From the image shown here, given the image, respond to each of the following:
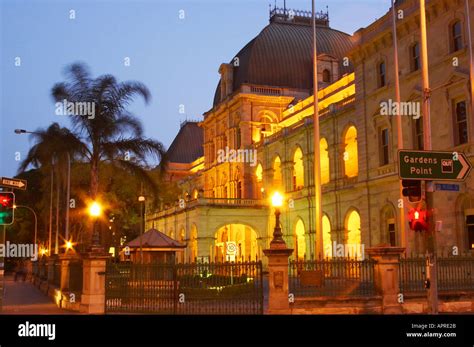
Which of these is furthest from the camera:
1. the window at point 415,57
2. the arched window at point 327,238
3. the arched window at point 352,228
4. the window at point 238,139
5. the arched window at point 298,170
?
the window at point 238,139

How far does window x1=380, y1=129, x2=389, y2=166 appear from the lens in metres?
35.1

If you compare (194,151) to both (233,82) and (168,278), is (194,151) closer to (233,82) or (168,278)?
(233,82)

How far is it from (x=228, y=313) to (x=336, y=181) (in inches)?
1051

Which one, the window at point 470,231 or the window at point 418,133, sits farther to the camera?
the window at point 418,133

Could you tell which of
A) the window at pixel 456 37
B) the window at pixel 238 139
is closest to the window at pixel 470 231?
the window at pixel 456 37

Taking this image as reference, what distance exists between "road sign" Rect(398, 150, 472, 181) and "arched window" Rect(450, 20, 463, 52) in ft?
50.6

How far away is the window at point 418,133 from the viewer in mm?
32125

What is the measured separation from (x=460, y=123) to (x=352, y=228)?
51.2 feet

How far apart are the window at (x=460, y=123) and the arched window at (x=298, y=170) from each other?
2221 centimetres

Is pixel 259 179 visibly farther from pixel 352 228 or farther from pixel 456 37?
pixel 456 37

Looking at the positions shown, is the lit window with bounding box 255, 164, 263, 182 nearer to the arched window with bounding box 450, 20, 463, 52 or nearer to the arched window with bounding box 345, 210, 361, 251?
the arched window with bounding box 345, 210, 361, 251

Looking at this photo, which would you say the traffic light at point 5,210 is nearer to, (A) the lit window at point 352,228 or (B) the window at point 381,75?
(B) the window at point 381,75

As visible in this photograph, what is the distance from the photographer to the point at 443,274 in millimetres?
21234

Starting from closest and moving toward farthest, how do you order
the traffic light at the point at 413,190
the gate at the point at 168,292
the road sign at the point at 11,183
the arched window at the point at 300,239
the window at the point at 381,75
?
the traffic light at the point at 413,190, the road sign at the point at 11,183, the gate at the point at 168,292, the window at the point at 381,75, the arched window at the point at 300,239
